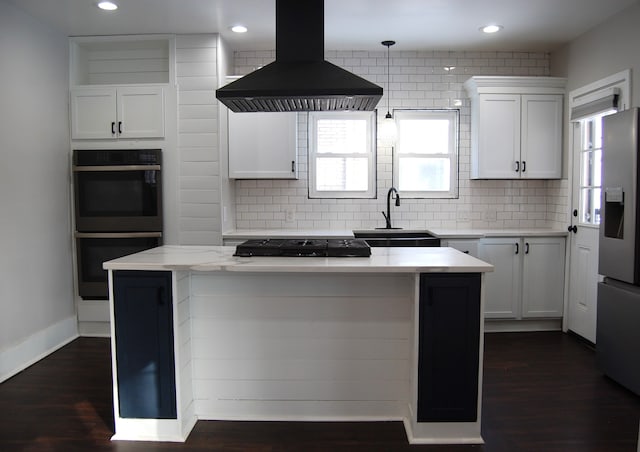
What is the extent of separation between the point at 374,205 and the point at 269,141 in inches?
50.3

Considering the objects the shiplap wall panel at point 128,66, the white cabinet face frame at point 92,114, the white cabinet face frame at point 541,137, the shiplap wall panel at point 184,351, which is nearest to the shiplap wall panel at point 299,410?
the shiplap wall panel at point 184,351

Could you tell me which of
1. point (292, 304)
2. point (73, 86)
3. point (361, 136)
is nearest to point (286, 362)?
point (292, 304)

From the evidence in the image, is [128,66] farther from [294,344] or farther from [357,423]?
[357,423]

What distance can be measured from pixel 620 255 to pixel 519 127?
1815 millimetres

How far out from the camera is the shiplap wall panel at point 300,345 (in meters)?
2.75

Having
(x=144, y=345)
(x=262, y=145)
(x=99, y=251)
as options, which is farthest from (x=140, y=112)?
(x=144, y=345)

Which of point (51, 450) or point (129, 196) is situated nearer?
point (51, 450)

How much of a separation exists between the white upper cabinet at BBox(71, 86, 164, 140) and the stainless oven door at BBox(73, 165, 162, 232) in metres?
0.33

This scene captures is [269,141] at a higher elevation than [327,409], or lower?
higher

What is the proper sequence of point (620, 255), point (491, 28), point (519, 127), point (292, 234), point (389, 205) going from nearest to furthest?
point (620, 255), point (491, 28), point (292, 234), point (519, 127), point (389, 205)

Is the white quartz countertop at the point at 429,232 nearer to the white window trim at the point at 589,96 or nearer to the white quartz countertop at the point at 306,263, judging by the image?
the white window trim at the point at 589,96

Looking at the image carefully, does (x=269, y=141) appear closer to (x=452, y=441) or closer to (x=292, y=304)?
(x=292, y=304)

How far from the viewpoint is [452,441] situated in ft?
8.35

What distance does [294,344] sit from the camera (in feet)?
9.14
